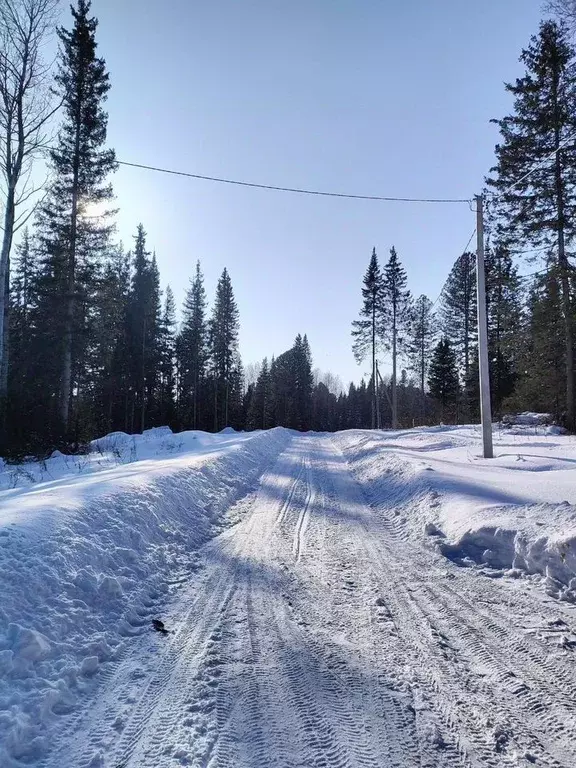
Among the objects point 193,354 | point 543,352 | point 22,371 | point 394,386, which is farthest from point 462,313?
point 22,371

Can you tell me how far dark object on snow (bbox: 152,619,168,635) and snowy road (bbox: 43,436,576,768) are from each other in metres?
0.07

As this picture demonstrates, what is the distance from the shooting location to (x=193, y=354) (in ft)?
149

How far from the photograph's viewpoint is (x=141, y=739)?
241 cm

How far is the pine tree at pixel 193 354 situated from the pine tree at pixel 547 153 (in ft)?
107

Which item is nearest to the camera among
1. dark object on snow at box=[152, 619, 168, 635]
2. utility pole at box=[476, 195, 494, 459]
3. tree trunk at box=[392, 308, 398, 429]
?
dark object on snow at box=[152, 619, 168, 635]

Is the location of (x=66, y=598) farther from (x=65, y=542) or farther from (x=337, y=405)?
(x=337, y=405)

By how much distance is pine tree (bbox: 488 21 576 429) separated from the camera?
17141mm

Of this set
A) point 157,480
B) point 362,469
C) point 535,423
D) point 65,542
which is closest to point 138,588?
point 65,542

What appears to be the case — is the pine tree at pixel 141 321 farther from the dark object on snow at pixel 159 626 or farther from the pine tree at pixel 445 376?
the dark object on snow at pixel 159 626

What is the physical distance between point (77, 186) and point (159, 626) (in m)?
21.0

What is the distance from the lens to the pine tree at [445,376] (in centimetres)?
3941

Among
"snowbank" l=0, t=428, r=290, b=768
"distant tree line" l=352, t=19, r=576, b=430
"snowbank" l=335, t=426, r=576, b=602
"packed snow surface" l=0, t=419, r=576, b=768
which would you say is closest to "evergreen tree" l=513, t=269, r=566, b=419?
"distant tree line" l=352, t=19, r=576, b=430

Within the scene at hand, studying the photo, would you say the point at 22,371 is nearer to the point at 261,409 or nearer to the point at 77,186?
the point at 77,186

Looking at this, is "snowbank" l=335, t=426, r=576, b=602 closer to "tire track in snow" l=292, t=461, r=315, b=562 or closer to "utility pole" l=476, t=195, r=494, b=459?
"utility pole" l=476, t=195, r=494, b=459
